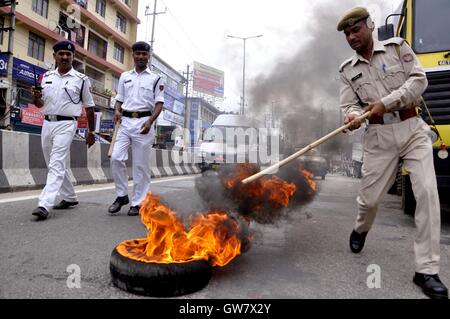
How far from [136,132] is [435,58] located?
12.9 ft

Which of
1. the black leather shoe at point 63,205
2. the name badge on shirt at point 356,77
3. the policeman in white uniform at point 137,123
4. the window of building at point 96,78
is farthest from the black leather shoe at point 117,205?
the window of building at point 96,78

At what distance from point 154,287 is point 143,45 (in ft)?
10.8

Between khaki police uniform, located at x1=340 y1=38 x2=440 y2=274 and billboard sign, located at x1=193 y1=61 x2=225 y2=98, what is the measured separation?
58.3m

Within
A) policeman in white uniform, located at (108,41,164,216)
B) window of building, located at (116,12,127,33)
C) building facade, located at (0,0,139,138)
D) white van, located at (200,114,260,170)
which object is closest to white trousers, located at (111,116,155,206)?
policeman in white uniform, located at (108,41,164,216)

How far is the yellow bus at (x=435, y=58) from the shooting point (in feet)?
14.0

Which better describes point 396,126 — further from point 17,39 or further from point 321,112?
point 17,39

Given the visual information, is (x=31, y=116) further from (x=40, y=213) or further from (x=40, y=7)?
(x=40, y=213)

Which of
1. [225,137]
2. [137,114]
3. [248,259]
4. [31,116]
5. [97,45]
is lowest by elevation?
[248,259]

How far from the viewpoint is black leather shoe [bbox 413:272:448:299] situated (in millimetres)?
2092

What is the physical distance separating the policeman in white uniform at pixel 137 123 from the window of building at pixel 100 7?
27.2m

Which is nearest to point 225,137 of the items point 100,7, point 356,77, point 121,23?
point 356,77

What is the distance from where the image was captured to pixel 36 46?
22.0 metres

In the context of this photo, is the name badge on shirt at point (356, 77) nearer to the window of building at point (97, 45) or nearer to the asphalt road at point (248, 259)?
the asphalt road at point (248, 259)

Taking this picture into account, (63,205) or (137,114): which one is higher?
(137,114)
